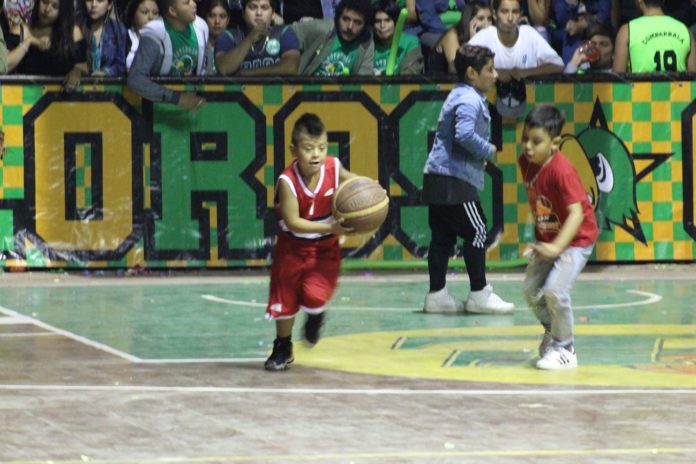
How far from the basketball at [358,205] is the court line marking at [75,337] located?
5.56 ft

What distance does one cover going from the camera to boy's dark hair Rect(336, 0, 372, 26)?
18.3m

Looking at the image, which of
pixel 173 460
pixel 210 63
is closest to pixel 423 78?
pixel 210 63

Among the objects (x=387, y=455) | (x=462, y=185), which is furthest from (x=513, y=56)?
(x=387, y=455)

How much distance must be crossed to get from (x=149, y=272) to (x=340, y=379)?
7.40 meters

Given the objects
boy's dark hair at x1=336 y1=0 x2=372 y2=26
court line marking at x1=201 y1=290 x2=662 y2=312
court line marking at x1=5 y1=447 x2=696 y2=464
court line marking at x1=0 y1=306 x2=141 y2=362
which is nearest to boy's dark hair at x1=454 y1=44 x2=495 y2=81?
court line marking at x1=201 y1=290 x2=662 y2=312

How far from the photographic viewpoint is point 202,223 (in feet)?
58.8

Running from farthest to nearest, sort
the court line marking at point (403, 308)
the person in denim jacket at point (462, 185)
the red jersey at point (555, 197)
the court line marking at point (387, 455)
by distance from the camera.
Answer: the court line marking at point (403, 308)
the person in denim jacket at point (462, 185)
the red jersey at point (555, 197)
the court line marking at point (387, 455)

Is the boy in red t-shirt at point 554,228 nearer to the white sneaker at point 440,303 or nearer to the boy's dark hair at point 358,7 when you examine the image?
the white sneaker at point 440,303

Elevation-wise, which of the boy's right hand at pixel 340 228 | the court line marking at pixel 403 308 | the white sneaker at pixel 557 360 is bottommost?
the white sneaker at pixel 557 360

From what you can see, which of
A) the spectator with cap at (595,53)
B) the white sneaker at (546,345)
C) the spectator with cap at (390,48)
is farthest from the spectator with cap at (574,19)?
the white sneaker at (546,345)

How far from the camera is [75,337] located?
42.7ft

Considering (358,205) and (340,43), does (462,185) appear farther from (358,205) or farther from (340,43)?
(340,43)

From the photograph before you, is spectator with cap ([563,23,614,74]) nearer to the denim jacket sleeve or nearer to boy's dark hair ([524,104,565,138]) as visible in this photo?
the denim jacket sleeve

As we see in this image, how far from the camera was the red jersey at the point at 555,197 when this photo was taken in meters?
11.2
